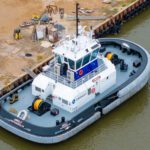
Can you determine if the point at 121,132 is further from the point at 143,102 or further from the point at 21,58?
the point at 21,58

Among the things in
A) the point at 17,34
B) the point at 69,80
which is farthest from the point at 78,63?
the point at 17,34

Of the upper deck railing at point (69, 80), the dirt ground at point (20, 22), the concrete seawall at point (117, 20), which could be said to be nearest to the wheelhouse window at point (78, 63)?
the upper deck railing at point (69, 80)

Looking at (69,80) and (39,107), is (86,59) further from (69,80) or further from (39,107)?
(39,107)

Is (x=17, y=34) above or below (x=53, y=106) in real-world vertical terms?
above

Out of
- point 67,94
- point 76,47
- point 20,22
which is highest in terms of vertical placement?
point 76,47

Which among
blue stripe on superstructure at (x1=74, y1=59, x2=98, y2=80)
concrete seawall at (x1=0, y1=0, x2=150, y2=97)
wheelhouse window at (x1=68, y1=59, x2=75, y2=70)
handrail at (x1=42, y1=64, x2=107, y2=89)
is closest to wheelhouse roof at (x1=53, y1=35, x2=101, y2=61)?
wheelhouse window at (x1=68, y1=59, x2=75, y2=70)

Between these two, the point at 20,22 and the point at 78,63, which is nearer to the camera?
the point at 78,63

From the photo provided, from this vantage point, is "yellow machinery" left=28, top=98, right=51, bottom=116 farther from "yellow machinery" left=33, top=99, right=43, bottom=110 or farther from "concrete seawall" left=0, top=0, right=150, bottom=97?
"concrete seawall" left=0, top=0, right=150, bottom=97
